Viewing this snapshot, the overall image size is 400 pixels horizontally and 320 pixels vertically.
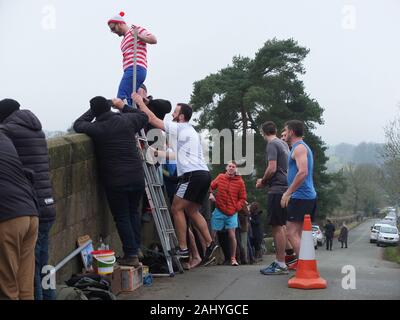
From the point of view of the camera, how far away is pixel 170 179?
9.16 metres

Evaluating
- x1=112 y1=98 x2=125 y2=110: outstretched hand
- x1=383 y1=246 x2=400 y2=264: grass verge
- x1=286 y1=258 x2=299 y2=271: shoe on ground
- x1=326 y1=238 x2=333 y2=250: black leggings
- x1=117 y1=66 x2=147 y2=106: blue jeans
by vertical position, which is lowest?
x1=326 y1=238 x2=333 y2=250: black leggings

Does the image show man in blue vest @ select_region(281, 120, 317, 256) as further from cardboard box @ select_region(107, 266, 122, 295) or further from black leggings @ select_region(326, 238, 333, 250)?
black leggings @ select_region(326, 238, 333, 250)

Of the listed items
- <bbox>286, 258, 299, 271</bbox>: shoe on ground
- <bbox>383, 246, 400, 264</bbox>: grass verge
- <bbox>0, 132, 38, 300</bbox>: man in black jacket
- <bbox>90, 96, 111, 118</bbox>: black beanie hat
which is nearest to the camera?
<bbox>0, 132, 38, 300</bbox>: man in black jacket

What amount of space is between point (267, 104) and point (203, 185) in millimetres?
32227

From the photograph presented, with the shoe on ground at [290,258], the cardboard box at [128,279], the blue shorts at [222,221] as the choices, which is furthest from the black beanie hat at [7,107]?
the blue shorts at [222,221]

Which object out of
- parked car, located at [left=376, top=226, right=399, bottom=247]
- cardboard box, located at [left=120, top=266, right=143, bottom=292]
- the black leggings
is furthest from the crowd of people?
parked car, located at [left=376, top=226, right=399, bottom=247]

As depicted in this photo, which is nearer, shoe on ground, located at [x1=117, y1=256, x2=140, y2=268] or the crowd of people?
the crowd of people

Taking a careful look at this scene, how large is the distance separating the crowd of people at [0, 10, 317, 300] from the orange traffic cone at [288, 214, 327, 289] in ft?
1.31

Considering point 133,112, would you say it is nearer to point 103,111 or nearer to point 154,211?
point 103,111

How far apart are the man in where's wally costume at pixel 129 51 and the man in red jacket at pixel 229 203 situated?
2737mm

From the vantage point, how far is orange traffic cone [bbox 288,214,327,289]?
7.05 m

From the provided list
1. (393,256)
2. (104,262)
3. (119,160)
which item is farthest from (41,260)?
(393,256)

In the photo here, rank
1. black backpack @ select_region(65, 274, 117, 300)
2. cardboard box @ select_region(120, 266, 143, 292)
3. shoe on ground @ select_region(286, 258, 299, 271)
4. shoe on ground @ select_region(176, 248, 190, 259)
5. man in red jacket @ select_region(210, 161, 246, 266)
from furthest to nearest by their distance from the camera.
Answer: man in red jacket @ select_region(210, 161, 246, 266) < shoe on ground @ select_region(286, 258, 299, 271) < shoe on ground @ select_region(176, 248, 190, 259) < cardboard box @ select_region(120, 266, 143, 292) < black backpack @ select_region(65, 274, 117, 300)

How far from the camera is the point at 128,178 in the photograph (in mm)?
7262
